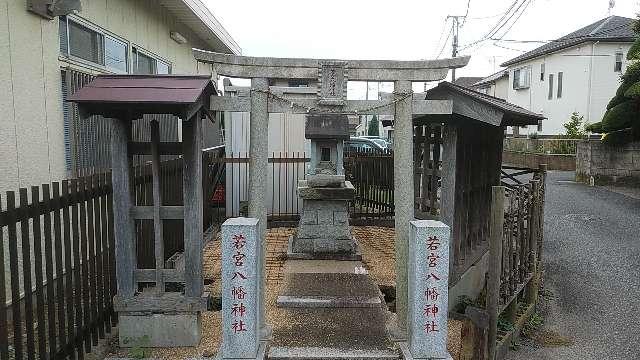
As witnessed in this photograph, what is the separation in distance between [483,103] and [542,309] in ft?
13.6

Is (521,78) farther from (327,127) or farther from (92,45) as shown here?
(92,45)

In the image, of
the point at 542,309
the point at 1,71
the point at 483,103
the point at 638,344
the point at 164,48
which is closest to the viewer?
the point at 1,71

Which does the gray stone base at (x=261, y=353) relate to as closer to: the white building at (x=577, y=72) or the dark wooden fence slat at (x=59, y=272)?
the dark wooden fence slat at (x=59, y=272)

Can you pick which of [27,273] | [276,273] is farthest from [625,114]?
[27,273]

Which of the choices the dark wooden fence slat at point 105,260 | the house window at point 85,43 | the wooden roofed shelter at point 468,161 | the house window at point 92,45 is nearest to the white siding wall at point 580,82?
the wooden roofed shelter at point 468,161

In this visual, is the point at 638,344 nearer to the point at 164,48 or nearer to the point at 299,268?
the point at 299,268

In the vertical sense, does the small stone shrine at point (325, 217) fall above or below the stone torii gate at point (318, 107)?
below

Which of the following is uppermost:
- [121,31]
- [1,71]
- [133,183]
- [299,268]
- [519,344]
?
[121,31]

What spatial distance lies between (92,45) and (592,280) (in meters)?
10.4

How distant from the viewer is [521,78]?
37.4 metres

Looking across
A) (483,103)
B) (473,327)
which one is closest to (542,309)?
(473,327)

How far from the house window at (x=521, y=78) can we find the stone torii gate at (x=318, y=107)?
3489 centimetres

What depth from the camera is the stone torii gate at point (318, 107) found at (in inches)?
212

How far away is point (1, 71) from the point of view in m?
5.36
